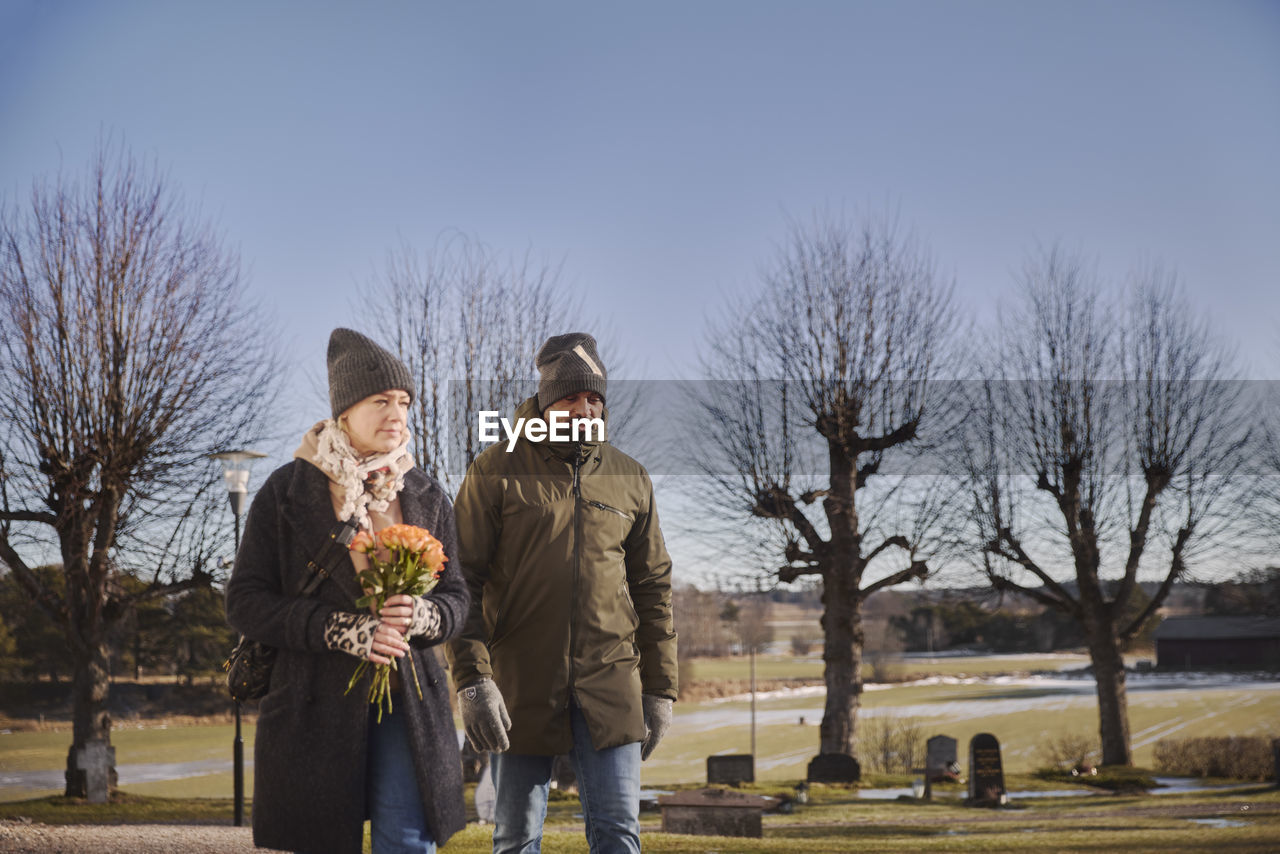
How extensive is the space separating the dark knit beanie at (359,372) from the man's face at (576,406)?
0.65 meters

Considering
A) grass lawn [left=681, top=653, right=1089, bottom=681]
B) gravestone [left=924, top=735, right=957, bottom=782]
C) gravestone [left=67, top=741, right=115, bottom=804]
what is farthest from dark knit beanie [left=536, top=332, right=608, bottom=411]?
grass lawn [left=681, top=653, right=1089, bottom=681]

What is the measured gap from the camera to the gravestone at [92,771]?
13898 millimetres

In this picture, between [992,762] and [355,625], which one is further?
[992,762]

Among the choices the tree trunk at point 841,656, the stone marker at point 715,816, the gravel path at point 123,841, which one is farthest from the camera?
the tree trunk at point 841,656

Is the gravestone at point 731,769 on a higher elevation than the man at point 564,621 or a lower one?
lower

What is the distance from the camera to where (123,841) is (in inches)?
339

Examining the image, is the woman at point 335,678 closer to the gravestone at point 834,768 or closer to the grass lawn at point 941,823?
the grass lawn at point 941,823

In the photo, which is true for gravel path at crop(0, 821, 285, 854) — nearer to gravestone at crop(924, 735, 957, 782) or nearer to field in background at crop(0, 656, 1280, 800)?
gravestone at crop(924, 735, 957, 782)

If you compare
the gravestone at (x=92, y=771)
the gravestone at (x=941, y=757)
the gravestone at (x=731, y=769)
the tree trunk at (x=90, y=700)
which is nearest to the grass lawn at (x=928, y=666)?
the gravestone at (x=941, y=757)

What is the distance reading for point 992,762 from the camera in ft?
48.1

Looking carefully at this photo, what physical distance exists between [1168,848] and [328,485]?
8516 millimetres

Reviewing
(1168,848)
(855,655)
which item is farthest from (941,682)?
(1168,848)

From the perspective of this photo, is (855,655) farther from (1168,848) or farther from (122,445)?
(122,445)

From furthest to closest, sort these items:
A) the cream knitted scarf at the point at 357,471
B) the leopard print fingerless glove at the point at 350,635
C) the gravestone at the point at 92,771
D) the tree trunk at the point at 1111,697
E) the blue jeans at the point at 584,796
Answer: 1. the tree trunk at the point at 1111,697
2. the gravestone at the point at 92,771
3. the blue jeans at the point at 584,796
4. the cream knitted scarf at the point at 357,471
5. the leopard print fingerless glove at the point at 350,635
